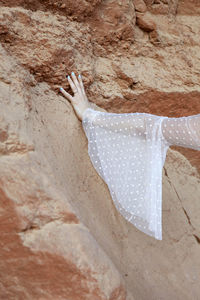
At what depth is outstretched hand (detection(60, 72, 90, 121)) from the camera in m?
1.89

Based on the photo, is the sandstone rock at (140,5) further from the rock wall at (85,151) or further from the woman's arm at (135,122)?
the woman's arm at (135,122)

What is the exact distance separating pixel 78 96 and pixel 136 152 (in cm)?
43

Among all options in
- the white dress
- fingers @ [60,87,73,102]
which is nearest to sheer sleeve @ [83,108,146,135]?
the white dress

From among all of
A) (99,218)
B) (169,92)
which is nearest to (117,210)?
(99,218)

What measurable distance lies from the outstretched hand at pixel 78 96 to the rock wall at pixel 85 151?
45mm

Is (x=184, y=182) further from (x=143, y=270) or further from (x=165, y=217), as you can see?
(x=143, y=270)

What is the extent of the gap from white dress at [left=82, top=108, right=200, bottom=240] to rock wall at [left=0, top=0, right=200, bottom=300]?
0.09 m

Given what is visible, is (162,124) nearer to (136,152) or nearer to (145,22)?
(136,152)

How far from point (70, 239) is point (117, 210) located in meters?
0.50

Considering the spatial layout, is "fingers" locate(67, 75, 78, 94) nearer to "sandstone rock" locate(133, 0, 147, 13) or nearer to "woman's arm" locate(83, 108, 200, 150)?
"woman's arm" locate(83, 108, 200, 150)

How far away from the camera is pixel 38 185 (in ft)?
4.51

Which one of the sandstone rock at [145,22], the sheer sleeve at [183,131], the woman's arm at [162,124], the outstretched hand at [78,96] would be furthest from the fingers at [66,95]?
the sandstone rock at [145,22]

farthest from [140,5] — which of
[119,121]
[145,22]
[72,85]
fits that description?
[119,121]

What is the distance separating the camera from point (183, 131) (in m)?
1.65
